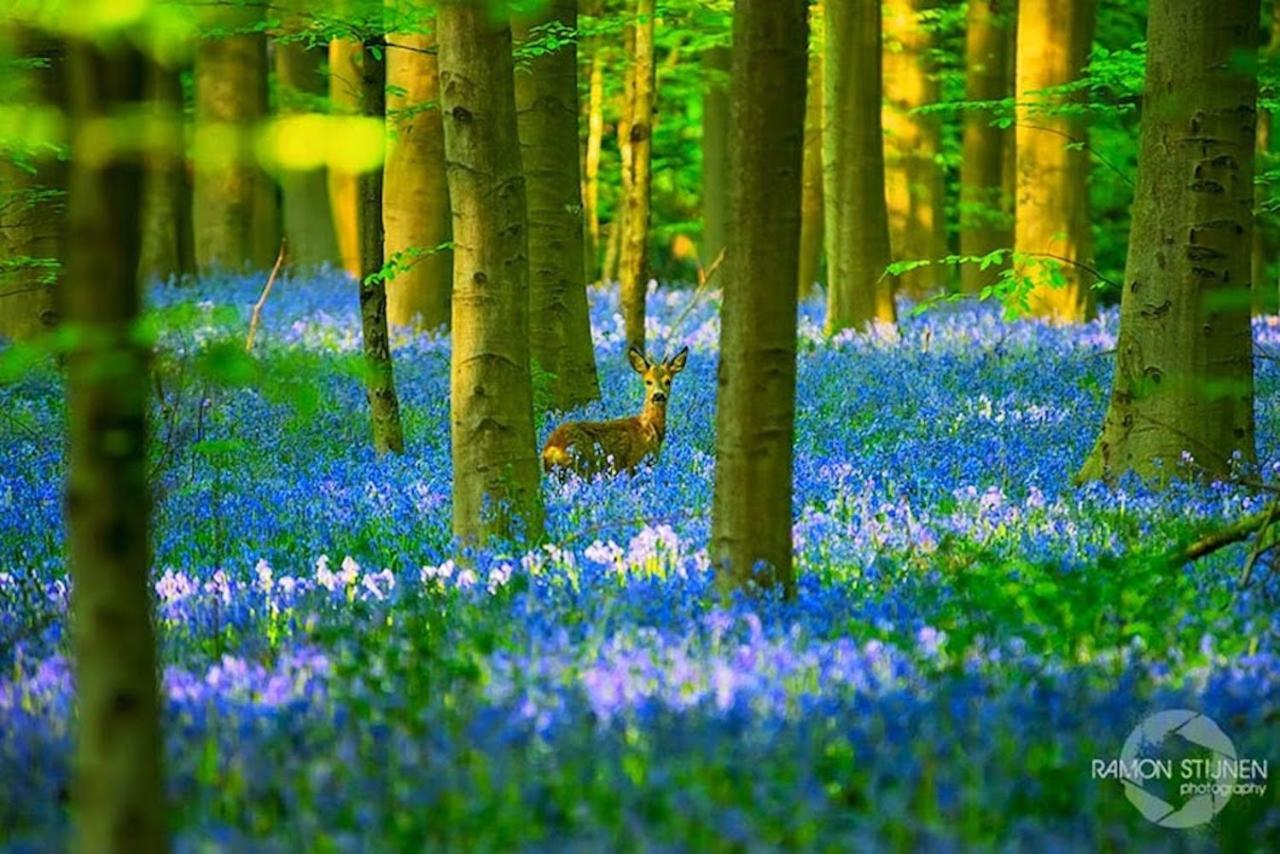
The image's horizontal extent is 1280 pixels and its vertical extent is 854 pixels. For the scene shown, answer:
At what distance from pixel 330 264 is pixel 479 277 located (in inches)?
870

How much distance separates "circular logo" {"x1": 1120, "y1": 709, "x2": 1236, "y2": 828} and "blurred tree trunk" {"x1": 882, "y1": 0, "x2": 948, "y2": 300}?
66.8 feet

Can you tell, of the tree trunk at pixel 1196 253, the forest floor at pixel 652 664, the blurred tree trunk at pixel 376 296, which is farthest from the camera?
the blurred tree trunk at pixel 376 296

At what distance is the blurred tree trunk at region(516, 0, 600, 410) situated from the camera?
1405 cm

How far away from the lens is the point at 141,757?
11.8 feet

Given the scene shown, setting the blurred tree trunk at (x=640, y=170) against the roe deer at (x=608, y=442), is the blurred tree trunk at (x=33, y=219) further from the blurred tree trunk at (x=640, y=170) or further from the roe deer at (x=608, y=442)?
the blurred tree trunk at (x=640, y=170)

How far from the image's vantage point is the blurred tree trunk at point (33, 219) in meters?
12.1

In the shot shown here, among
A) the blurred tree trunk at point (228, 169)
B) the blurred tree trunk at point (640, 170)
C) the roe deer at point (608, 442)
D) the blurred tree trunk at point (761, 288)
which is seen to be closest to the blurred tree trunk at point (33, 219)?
the roe deer at point (608, 442)

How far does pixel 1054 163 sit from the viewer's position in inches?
837

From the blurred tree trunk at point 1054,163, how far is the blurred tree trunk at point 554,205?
27.7ft

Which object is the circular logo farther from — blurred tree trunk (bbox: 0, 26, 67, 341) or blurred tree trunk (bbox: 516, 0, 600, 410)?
blurred tree trunk (bbox: 516, 0, 600, 410)

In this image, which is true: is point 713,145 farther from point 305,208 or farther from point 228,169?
point 228,169

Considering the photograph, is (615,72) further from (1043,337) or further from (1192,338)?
(1192,338)

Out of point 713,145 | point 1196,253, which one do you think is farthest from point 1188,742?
point 713,145

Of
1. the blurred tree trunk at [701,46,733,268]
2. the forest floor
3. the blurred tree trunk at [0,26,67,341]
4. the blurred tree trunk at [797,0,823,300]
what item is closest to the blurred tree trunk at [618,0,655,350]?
the blurred tree trunk at [0,26,67,341]
